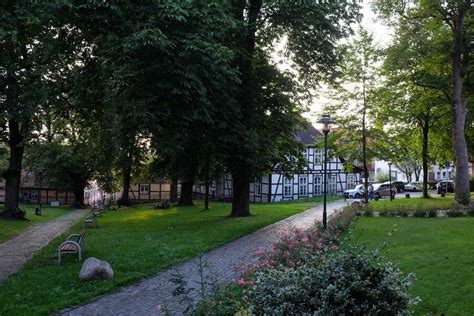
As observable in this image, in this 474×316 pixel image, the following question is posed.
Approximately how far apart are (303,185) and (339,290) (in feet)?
166

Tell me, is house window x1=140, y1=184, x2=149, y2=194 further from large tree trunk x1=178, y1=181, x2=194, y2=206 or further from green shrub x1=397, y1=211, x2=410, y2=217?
green shrub x1=397, y1=211, x2=410, y2=217

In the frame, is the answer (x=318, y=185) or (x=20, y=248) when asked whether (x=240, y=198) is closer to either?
(x=20, y=248)

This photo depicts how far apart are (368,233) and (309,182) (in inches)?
1552

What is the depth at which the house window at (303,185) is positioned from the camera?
54.4m

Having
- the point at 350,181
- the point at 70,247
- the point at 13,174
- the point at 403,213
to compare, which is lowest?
the point at 70,247

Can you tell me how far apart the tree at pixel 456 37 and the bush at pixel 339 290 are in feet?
75.4

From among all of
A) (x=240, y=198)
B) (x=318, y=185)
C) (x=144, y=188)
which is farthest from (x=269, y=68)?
(x=144, y=188)

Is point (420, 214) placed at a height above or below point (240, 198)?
below

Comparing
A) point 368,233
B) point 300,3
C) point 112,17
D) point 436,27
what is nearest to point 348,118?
point 436,27

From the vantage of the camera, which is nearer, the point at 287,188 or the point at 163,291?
the point at 163,291

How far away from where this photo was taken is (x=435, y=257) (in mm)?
10812

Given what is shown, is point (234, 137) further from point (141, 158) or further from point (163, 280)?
point (141, 158)

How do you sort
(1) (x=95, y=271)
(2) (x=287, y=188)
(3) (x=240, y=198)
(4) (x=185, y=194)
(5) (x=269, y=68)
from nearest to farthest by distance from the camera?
(1) (x=95, y=271) → (5) (x=269, y=68) → (3) (x=240, y=198) → (4) (x=185, y=194) → (2) (x=287, y=188)

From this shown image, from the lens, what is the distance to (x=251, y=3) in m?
24.3
